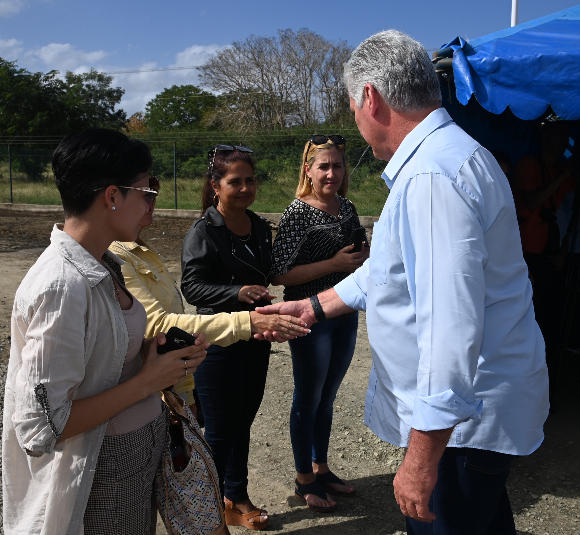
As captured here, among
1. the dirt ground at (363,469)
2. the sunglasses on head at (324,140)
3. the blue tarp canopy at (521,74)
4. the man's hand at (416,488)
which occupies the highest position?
the blue tarp canopy at (521,74)

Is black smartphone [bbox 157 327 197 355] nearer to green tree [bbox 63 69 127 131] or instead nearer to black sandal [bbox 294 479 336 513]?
black sandal [bbox 294 479 336 513]

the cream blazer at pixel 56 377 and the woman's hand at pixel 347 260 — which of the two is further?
the woman's hand at pixel 347 260

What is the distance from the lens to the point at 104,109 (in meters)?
36.9

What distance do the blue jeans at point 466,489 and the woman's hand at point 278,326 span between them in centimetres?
110

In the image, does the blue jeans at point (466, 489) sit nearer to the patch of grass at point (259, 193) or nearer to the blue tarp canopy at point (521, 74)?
the blue tarp canopy at point (521, 74)

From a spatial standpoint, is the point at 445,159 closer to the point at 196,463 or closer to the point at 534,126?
the point at 196,463

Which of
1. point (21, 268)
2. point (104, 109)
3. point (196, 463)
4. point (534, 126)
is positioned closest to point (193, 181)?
point (21, 268)

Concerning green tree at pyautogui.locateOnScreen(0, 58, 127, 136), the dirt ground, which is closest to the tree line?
green tree at pyautogui.locateOnScreen(0, 58, 127, 136)

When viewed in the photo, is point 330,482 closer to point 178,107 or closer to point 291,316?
point 291,316

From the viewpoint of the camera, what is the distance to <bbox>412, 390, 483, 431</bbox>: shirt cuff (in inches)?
60.8

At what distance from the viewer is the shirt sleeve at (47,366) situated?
61.7 inches

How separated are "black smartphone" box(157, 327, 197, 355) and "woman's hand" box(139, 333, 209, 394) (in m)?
0.02

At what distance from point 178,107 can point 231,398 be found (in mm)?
41608

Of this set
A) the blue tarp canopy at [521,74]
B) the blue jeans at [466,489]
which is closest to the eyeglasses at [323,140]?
the blue tarp canopy at [521,74]
